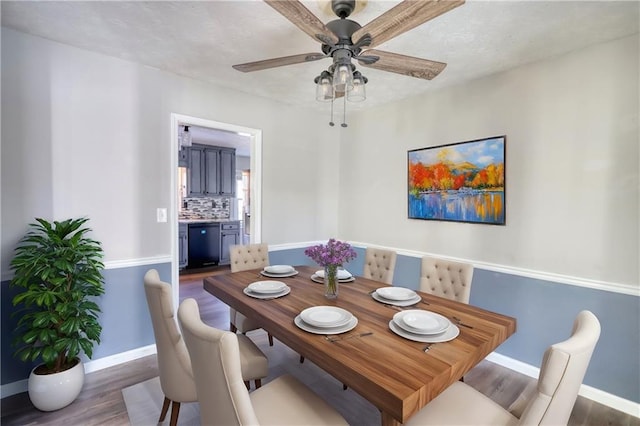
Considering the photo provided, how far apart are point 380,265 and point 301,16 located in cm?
198

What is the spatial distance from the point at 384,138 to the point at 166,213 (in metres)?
2.57

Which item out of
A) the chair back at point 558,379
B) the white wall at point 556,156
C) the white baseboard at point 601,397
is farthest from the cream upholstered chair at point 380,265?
the chair back at point 558,379

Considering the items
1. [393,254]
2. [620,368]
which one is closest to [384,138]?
[393,254]

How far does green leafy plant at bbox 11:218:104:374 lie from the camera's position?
1.91m

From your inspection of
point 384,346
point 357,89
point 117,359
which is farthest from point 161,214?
point 384,346

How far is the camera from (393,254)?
2607 millimetres

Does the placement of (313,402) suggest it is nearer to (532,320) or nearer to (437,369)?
(437,369)

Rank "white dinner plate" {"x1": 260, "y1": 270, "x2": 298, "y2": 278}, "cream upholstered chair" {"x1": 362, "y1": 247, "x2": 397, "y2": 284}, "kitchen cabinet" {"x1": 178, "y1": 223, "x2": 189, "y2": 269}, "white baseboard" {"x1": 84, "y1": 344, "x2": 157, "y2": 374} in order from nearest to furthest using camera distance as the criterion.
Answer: "white dinner plate" {"x1": 260, "y1": 270, "x2": 298, "y2": 278}
"white baseboard" {"x1": 84, "y1": 344, "x2": 157, "y2": 374}
"cream upholstered chair" {"x1": 362, "y1": 247, "x2": 397, "y2": 284}
"kitchen cabinet" {"x1": 178, "y1": 223, "x2": 189, "y2": 269}

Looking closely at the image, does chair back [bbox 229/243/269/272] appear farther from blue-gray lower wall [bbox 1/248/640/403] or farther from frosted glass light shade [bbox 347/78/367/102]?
frosted glass light shade [bbox 347/78/367/102]

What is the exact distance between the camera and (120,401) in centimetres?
211

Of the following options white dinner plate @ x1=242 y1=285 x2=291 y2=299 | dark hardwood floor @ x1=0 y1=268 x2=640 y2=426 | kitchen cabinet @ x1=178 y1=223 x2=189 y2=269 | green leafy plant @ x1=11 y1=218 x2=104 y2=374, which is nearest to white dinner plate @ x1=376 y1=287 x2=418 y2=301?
white dinner plate @ x1=242 y1=285 x2=291 y2=299

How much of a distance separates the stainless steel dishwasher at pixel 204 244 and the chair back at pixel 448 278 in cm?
474

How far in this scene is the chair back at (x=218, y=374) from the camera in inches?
38.9

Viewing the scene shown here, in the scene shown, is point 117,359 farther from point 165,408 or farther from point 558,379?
point 558,379
